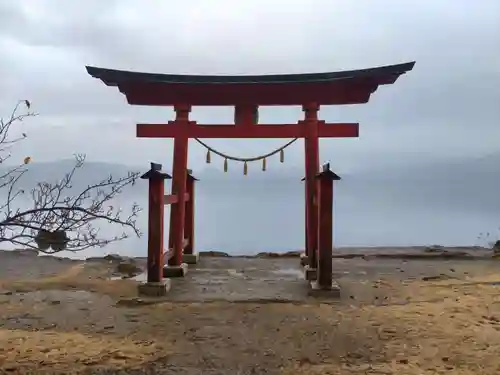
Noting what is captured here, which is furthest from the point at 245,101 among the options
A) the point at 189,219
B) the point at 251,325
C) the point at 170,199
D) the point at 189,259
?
the point at 251,325

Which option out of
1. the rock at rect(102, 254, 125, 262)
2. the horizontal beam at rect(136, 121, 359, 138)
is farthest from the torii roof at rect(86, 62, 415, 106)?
the rock at rect(102, 254, 125, 262)

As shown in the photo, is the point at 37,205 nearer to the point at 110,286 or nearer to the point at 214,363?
the point at 214,363

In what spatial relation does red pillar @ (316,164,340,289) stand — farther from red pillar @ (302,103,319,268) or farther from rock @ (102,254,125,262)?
rock @ (102,254,125,262)

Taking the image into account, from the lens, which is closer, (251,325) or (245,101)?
(251,325)

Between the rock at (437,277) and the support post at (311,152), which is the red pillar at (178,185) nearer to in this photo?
the support post at (311,152)

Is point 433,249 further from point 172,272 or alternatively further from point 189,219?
point 172,272

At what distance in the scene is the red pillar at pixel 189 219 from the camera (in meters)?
8.09

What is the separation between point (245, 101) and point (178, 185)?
52.7 inches

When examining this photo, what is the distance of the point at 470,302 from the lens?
207 inches

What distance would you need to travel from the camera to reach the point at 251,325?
14.6 feet

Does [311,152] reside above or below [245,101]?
below

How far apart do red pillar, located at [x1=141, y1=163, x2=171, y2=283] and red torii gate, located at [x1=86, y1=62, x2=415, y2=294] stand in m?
1.05

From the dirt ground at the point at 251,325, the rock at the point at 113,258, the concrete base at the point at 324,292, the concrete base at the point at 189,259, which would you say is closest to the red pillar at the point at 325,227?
the concrete base at the point at 324,292

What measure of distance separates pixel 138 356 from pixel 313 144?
3842 mm
